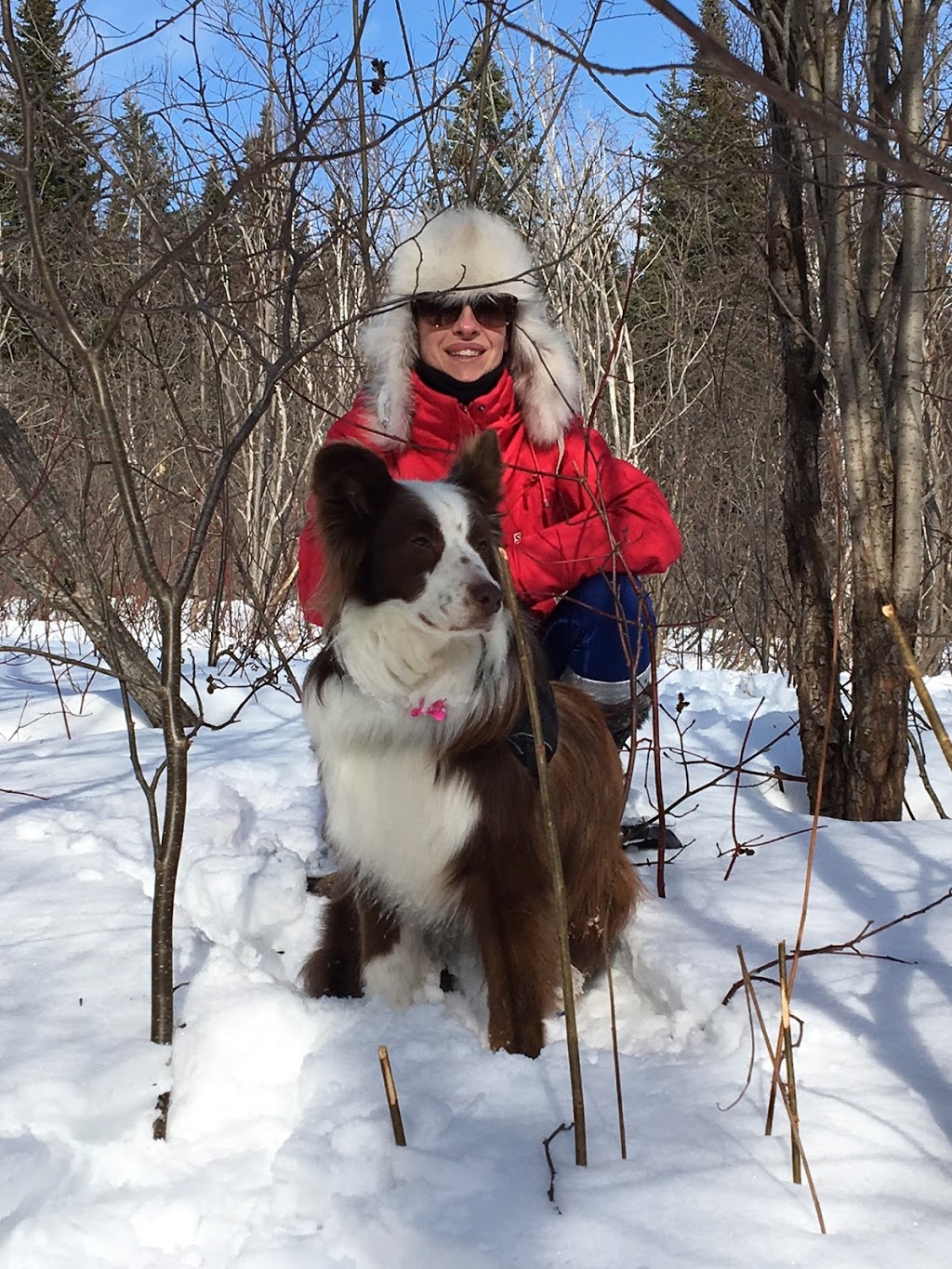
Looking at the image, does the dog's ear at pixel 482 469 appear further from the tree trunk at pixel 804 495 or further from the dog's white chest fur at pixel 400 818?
the tree trunk at pixel 804 495

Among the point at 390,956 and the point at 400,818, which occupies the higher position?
the point at 400,818

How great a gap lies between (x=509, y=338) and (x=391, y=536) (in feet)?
4.38

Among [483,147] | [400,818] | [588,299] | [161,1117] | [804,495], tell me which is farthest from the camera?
[588,299]

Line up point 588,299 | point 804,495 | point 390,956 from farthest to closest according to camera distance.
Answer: point 588,299
point 804,495
point 390,956

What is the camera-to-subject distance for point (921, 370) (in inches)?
126

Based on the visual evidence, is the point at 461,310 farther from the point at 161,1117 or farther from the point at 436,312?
the point at 161,1117

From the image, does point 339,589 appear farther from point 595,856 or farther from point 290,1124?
point 290,1124

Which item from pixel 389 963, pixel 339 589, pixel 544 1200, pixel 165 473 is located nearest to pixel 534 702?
pixel 544 1200

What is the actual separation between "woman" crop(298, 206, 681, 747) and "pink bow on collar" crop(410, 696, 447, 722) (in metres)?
0.98

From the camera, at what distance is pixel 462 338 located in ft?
11.4

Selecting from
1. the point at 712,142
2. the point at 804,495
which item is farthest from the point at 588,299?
the point at 712,142

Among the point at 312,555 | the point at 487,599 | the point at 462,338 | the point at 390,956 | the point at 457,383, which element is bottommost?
the point at 390,956

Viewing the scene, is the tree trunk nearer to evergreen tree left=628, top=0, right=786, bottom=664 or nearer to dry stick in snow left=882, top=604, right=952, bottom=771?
dry stick in snow left=882, top=604, right=952, bottom=771

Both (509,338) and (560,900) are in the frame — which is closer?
(560,900)
